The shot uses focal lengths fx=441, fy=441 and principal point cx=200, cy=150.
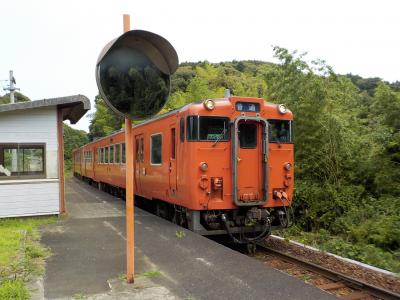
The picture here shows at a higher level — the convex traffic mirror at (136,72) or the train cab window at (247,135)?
the convex traffic mirror at (136,72)

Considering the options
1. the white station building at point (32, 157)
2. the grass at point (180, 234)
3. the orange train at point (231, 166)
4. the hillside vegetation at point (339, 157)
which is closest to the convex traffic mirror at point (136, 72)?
the orange train at point (231, 166)

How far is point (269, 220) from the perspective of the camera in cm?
870

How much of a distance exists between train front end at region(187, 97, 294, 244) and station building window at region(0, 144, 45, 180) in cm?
497

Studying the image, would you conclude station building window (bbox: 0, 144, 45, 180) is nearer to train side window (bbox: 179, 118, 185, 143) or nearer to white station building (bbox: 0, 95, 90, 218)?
white station building (bbox: 0, 95, 90, 218)

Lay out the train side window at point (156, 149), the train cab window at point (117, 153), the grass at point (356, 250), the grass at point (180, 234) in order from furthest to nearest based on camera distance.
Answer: the train cab window at point (117, 153) → the train side window at point (156, 149) → the grass at point (180, 234) → the grass at point (356, 250)

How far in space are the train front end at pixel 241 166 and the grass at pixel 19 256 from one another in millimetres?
3109

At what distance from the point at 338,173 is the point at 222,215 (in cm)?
528

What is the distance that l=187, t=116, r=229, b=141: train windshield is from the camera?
8.51 meters

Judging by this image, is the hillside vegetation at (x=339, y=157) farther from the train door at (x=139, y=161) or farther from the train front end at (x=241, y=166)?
the train door at (x=139, y=161)

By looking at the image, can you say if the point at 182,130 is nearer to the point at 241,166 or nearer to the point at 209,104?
the point at 209,104

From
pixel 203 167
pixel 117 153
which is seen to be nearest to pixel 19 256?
pixel 203 167

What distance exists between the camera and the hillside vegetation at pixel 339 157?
998cm

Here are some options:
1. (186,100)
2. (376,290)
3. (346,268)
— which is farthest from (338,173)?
(186,100)

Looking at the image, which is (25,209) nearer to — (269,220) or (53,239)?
(53,239)
